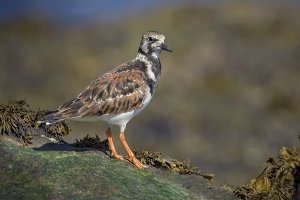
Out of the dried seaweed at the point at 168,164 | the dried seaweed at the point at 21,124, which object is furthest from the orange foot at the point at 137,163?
the dried seaweed at the point at 21,124

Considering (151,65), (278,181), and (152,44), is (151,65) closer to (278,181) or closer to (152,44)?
(152,44)

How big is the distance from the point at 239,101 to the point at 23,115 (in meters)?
12.2

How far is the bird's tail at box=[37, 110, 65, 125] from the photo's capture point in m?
10.2

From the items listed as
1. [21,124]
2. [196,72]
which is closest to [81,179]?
[21,124]

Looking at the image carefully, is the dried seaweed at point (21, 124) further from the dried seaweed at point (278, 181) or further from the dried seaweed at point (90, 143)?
the dried seaweed at point (278, 181)

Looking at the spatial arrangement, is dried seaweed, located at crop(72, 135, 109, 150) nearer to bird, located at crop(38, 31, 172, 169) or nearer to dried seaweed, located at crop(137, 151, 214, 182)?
bird, located at crop(38, 31, 172, 169)

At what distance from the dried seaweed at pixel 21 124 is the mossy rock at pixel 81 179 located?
43cm

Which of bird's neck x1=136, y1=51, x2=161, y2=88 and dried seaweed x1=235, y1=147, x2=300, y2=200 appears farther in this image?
bird's neck x1=136, y1=51, x2=161, y2=88

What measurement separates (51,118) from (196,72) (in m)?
13.9

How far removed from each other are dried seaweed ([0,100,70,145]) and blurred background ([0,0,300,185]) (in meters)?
6.42

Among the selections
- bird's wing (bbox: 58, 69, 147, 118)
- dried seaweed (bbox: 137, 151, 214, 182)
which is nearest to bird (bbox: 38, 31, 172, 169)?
bird's wing (bbox: 58, 69, 147, 118)

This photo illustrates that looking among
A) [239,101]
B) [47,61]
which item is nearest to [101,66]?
[47,61]

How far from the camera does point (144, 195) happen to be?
28.9 feet

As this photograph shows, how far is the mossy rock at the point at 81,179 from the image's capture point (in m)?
8.41
